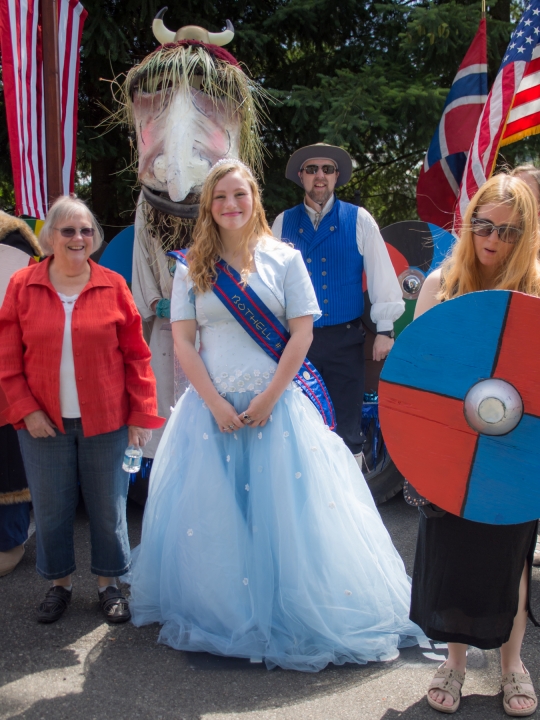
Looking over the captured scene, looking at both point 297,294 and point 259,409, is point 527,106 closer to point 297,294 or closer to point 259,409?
point 297,294

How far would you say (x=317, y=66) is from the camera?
6199mm

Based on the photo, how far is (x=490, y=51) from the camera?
5.87 m

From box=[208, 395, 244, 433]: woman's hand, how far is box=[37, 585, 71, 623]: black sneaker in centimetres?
99

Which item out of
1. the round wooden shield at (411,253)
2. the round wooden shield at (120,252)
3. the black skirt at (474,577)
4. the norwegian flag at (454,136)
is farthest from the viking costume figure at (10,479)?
the norwegian flag at (454,136)

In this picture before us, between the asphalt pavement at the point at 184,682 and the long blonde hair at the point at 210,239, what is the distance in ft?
4.31

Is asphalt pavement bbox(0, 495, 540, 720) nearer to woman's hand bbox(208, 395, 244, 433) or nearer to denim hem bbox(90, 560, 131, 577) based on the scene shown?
denim hem bbox(90, 560, 131, 577)

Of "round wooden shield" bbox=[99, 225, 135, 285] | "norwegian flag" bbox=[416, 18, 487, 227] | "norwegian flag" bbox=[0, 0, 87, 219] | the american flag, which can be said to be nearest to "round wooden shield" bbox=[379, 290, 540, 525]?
"round wooden shield" bbox=[99, 225, 135, 285]

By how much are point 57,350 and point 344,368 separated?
1543 mm

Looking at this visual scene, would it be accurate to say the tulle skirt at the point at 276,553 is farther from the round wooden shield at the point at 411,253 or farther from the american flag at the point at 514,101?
the american flag at the point at 514,101

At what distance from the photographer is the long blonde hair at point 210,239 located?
8.68ft

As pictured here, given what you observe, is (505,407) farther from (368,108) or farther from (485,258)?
(368,108)

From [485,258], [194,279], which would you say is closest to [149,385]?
[194,279]

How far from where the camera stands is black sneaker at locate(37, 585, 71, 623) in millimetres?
2834

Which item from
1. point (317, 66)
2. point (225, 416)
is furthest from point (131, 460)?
point (317, 66)
